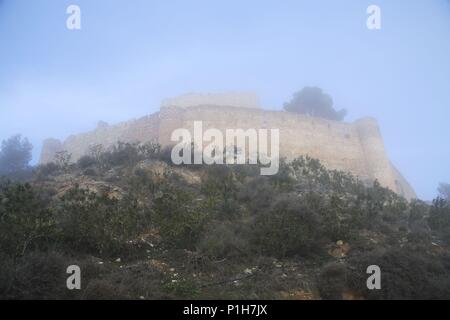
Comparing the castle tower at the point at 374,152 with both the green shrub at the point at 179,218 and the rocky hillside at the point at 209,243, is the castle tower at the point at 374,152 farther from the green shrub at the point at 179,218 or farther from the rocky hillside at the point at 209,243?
the green shrub at the point at 179,218

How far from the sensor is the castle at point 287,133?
20578 millimetres

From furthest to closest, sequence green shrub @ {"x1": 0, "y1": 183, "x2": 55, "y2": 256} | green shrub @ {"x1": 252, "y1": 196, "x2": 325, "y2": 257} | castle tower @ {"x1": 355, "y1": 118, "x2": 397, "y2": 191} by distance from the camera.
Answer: castle tower @ {"x1": 355, "y1": 118, "x2": 397, "y2": 191} < green shrub @ {"x1": 252, "y1": 196, "x2": 325, "y2": 257} < green shrub @ {"x1": 0, "y1": 183, "x2": 55, "y2": 256}

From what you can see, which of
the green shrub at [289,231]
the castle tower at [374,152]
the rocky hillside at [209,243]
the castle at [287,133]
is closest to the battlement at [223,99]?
the castle at [287,133]

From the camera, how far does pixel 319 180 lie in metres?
13.1

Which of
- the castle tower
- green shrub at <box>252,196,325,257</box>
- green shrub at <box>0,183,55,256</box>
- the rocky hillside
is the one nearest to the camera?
the rocky hillside

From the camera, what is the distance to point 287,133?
22.0 metres

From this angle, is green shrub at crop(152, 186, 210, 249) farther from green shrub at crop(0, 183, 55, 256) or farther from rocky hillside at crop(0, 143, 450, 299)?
green shrub at crop(0, 183, 55, 256)

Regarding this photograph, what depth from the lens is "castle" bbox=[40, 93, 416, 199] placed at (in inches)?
810

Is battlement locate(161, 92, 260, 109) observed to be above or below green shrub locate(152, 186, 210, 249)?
above

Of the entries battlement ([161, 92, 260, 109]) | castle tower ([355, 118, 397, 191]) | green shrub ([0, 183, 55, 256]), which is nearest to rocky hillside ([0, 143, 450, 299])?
green shrub ([0, 183, 55, 256])

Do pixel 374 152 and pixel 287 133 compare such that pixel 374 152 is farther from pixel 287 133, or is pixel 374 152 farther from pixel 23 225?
pixel 23 225

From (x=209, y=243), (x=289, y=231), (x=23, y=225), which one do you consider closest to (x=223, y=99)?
(x=289, y=231)

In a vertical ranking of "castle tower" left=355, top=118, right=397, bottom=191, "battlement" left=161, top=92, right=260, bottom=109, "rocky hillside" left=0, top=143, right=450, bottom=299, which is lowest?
"rocky hillside" left=0, top=143, right=450, bottom=299
